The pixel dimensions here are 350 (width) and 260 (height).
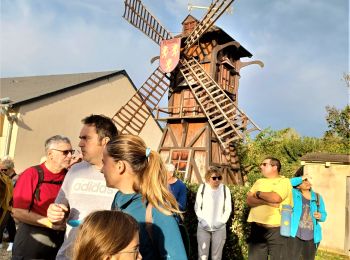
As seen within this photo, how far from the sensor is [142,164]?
2.20 meters

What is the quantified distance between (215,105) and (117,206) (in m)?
13.4

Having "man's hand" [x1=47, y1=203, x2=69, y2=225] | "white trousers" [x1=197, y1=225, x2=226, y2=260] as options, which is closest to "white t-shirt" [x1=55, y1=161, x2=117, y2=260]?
"man's hand" [x1=47, y1=203, x2=69, y2=225]

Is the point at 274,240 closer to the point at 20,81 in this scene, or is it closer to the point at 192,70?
the point at 192,70

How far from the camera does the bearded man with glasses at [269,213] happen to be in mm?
4973

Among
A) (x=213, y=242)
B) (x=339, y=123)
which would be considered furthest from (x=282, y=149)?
(x=213, y=242)

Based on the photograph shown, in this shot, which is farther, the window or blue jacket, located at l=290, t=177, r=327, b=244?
the window

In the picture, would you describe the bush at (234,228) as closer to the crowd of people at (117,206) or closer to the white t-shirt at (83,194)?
the crowd of people at (117,206)

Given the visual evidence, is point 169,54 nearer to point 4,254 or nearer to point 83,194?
point 4,254

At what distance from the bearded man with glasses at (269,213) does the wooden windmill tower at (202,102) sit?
9.38m

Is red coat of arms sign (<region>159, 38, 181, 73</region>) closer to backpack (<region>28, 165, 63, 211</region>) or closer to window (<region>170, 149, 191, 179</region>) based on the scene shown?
window (<region>170, 149, 191, 179</region>)

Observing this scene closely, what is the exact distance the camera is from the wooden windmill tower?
50.2 ft

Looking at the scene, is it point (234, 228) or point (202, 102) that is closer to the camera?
point (234, 228)

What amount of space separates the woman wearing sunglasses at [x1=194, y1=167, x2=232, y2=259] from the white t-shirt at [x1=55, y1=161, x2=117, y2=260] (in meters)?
3.75

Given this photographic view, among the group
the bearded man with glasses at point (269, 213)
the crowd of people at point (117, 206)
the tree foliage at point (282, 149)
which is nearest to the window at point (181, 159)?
the tree foliage at point (282, 149)
